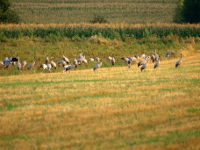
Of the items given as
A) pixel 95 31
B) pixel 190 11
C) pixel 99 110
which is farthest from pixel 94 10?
pixel 99 110

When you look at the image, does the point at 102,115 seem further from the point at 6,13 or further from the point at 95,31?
the point at 6,13

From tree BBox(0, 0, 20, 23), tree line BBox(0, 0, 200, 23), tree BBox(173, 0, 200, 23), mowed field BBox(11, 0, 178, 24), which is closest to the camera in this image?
tree BBox(0, 0, 20, 23)

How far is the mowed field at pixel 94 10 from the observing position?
87500mm

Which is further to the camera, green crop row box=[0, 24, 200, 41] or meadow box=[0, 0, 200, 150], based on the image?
green crop row box=[0, 24, 200, 41]

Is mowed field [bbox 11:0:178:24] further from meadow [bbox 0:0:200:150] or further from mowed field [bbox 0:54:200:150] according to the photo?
mowed field [bbox 0:54:200:150]

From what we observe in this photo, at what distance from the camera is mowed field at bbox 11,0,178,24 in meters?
87.5

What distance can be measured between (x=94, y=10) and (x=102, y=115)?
297 ft

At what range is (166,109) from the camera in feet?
40.8

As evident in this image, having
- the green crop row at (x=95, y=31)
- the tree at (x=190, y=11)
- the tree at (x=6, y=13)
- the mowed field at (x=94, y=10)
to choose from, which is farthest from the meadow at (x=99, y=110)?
the mowed field at (x=94, y=10)

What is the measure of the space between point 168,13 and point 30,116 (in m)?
86.9

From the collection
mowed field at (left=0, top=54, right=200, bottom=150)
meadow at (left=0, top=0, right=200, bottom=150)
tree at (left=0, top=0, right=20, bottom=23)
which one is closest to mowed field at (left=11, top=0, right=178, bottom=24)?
tree at (left=0, top=0, right=20, bottom=23)

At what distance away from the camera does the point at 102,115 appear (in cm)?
1196

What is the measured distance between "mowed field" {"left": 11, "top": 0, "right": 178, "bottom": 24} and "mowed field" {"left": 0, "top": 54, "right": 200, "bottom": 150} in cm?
6573

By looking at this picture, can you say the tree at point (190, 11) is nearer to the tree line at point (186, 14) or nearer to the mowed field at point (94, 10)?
the tree line at point (186, 14)
